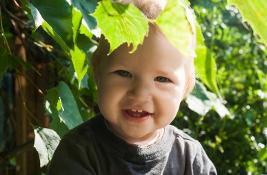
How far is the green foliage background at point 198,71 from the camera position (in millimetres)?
827

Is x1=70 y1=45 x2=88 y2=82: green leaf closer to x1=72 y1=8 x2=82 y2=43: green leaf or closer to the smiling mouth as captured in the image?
x1=72 y1=8 x2=82 y2=43: green leaf

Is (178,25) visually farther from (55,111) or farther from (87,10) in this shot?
(55,111)

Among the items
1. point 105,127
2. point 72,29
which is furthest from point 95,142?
point 72,29

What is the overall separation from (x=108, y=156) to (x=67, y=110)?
0.73ft

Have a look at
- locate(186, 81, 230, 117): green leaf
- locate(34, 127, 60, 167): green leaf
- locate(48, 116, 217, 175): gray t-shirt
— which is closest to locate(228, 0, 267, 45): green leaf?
locate(48, 116, 217, 175): gray t-shirt

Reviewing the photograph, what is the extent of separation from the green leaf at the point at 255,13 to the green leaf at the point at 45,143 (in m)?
0.50

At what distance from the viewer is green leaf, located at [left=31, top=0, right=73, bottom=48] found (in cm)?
82

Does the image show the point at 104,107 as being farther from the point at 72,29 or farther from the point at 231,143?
the point at 231,143

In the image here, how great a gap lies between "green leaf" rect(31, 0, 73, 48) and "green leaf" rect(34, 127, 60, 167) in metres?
0.19

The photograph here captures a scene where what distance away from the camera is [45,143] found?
3.14 ft

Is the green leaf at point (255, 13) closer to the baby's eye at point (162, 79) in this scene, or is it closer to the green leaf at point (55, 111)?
the baby's eye at point (162, 79)

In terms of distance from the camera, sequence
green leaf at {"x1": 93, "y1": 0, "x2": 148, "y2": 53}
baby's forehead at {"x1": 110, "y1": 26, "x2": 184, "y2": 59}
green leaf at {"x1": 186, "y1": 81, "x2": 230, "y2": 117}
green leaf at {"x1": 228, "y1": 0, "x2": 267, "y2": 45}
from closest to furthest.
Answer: green leaf at {"x1": 228, "y1": 0, "x2": 267, "y2": 45}, green leaf at {"x1": 93, "y1": 0, "x2": 148, "y2": 53}, baby's forehead at {"x1": 110, "y1": 26, "x2": 184, "y2": 59}, green leaf at {"x1": 186, "y1": 81, "x2": 230, "y2": 117}

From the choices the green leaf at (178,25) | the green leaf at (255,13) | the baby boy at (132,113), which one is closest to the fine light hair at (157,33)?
the baby boy at (132,113)

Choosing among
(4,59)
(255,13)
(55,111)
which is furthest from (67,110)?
(255,13)
